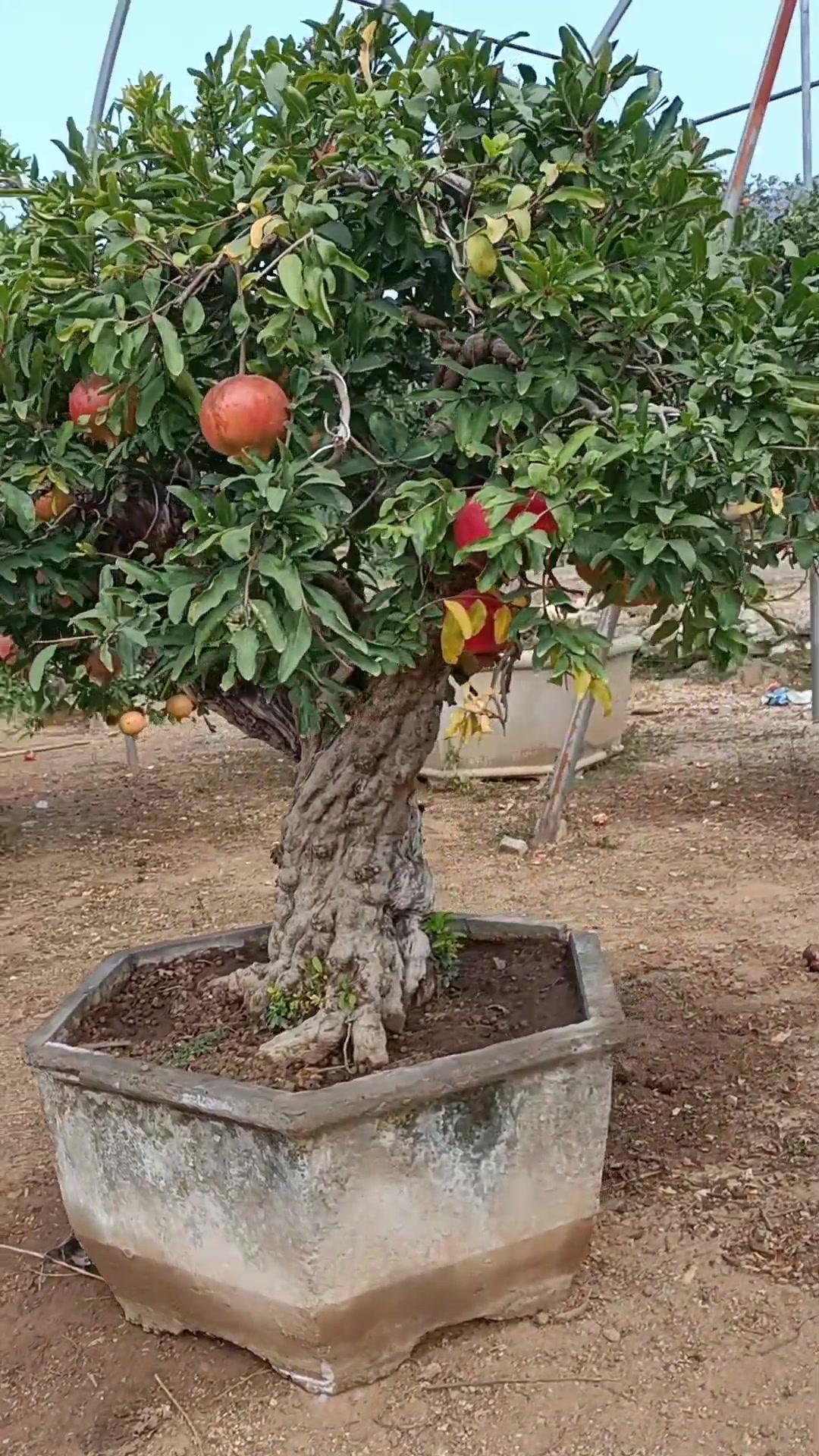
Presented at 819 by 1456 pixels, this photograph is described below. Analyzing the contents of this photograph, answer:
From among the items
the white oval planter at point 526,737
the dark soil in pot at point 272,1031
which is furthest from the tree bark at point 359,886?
the white oval planter at point 526,737

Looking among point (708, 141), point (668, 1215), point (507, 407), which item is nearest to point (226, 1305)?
point (668, 1215)

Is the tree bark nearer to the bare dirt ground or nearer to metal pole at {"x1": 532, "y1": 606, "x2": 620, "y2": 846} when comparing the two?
the bare dirt ground

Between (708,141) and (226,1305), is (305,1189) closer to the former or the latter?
(226,1305)

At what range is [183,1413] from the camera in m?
1.54

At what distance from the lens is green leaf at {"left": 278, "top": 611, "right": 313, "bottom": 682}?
1.14 m

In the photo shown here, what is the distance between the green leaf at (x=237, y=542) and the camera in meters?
1.14

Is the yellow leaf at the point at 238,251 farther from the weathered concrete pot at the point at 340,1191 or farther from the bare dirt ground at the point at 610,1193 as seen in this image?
the bare dirt ground at the point at 610,1193

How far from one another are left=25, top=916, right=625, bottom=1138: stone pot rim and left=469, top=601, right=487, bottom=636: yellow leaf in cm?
62

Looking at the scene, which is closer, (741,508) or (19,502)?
(741,508)

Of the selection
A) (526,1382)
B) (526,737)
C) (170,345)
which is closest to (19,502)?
(170,345)

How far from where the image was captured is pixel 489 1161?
158cm

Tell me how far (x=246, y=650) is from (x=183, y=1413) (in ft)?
3.50

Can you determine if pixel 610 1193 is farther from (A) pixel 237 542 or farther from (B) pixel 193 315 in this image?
(B) pixel 193 315

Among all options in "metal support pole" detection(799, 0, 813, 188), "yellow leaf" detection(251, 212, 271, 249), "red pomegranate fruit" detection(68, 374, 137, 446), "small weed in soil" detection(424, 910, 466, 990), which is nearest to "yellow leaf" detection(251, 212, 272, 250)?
"yellow leaf" detection(251, 212, 271, 249)
